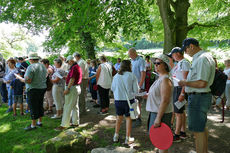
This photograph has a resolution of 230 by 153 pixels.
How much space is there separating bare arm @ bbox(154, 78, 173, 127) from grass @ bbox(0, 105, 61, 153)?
2925 millimetres

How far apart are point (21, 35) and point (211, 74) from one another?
38.8 meters

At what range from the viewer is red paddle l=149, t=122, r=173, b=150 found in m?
2.51

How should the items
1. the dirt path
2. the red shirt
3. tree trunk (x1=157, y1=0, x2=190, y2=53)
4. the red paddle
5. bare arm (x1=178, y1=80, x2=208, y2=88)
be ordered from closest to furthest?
1. the red paddle
2. bare arm (x1=178, y1=80, x2=208, y2=88)
3. the dirt path
4. the red shirt
5. tree trunk (x1=157, y1=0, x2=190, y2=53)

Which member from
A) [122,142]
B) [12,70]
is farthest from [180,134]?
[12,70]

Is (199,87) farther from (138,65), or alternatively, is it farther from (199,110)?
(138,65)

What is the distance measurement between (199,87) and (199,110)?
1.38ft

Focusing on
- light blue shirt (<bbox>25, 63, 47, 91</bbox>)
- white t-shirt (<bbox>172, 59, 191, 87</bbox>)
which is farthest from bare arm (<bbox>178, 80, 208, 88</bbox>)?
light blue shirt (<bbox>25, 63, 47, 91</bbox>)

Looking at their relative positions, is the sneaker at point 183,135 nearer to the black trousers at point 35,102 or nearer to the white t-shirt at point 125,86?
the white t-shirt at point 125,86

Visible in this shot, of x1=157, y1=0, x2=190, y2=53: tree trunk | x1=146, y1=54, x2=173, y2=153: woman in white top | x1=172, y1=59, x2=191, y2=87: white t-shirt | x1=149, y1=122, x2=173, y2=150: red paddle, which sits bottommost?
x1=149, y1=122, x2=173, y2=150: red paddle

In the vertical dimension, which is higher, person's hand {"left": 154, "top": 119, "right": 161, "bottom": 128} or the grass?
person's hand {"left": 154, "top": 119, "right": 161, "bottom": 128}

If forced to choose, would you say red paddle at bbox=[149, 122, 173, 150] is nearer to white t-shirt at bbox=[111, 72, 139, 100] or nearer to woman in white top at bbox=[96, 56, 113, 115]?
white t-shirt at bbox=[111, 72, 139, 100]

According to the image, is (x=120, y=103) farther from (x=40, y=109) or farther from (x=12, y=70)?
(x=12, y=70)

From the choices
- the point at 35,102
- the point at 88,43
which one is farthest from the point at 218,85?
the point at 88,43

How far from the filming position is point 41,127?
5.32m
